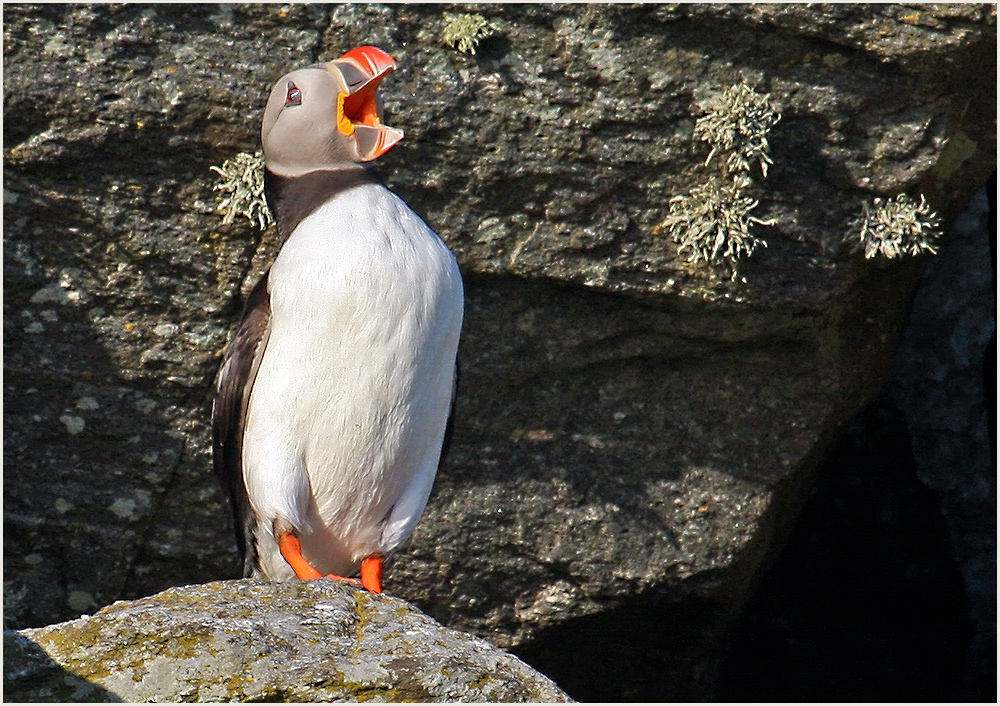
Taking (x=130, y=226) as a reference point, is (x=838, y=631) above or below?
below

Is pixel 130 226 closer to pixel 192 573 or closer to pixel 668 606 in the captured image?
pixel 192 573

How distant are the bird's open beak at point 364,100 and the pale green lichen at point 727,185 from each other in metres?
1.32

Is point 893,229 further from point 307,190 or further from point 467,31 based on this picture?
point 307,190

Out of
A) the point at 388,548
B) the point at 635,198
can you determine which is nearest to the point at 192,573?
the point at 388,548

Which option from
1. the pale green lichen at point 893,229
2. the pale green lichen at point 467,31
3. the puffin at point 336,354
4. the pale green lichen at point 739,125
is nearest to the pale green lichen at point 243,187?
the puffin at point 336,354

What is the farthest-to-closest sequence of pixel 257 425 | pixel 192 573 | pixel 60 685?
pixel 192 573 < pixel 257 425 < pixel 60 685

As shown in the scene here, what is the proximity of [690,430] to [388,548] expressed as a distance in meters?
1.65

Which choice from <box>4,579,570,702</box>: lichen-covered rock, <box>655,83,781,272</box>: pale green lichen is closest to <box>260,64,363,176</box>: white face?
<box>655,83,781,272</box>: pale green lichen

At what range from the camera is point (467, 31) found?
5215 mm

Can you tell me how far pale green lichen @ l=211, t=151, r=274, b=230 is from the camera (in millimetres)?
5184

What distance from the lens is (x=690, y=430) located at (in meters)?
5.78

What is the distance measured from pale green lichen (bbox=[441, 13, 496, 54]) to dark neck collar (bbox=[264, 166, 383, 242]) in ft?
2.53

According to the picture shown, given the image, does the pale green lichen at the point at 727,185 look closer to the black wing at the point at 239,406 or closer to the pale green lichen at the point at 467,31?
the pale green lichen at the point at 467,31

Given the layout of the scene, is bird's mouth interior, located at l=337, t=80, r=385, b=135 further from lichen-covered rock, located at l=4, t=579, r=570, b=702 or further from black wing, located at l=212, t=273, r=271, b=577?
lichen-covered rock, located at l=4, t=579, r=570, b=702
